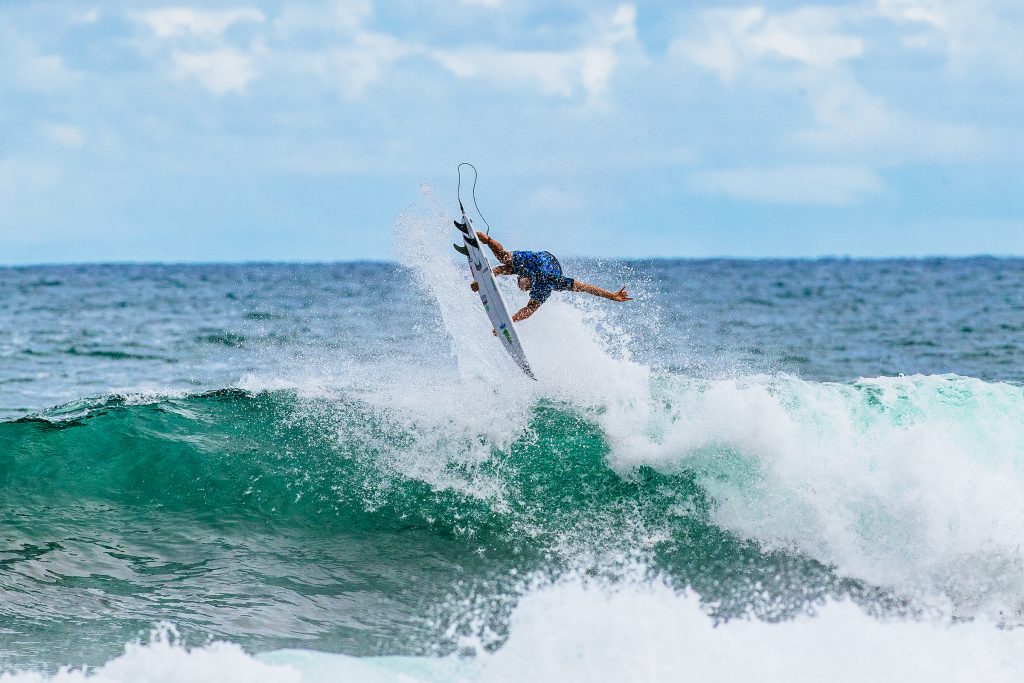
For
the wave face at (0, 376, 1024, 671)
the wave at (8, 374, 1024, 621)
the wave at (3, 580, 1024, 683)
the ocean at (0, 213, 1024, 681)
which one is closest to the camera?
the wave at (3, 580, 1024, 683)

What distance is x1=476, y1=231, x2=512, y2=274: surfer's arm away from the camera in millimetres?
10352

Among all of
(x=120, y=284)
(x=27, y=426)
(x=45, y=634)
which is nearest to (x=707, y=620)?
(x=45, y=634)

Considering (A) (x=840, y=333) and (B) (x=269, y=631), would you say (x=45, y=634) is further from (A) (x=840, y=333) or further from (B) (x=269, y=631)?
(A) (x=840, y=333)

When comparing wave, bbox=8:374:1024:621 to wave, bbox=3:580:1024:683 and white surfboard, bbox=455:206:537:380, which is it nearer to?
white surfboard, bbox=455:206:537:380

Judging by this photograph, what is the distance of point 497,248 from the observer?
1037cm

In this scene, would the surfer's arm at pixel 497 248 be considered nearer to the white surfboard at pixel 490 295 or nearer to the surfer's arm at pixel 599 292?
the white surfboard at pixel 490 295

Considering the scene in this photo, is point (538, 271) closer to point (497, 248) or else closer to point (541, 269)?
point (541, 269)

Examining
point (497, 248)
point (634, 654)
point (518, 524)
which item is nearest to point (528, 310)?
point (497, 248)

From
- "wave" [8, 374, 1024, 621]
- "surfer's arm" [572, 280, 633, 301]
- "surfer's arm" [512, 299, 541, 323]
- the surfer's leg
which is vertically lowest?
"wave" [8, 374, 1024, 621]

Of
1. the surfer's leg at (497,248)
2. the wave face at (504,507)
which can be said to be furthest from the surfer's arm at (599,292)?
the wave face at (504,507)

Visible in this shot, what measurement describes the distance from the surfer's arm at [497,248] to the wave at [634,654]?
14.2ft

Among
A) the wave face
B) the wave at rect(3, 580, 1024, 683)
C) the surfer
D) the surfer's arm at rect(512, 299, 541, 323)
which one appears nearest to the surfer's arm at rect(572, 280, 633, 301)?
the surfer

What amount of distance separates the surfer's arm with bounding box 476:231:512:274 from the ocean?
1202 mm

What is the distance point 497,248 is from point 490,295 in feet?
1.75
